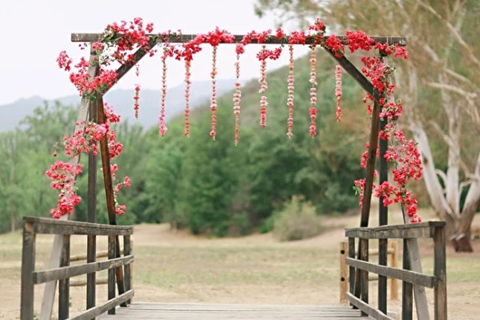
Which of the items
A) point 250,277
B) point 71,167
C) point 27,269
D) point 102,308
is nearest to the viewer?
point 27,269

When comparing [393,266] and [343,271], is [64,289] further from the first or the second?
[393,266]

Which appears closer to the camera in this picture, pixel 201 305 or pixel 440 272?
pixel 440 272

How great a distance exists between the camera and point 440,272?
5.35 meters

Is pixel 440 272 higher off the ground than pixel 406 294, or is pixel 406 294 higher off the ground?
pixel 440 272

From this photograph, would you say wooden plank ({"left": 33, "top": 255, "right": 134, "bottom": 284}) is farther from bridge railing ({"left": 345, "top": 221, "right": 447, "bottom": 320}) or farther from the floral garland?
bridge railing ({"left": 345, "top": 221, "right": 447, "bottom": 320})

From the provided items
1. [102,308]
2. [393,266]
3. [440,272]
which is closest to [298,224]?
[393,266]

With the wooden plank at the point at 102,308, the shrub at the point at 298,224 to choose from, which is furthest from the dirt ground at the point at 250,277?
the wooden plank at the point at 102,308

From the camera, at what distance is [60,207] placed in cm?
656

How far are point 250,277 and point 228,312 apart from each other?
12.1 metres

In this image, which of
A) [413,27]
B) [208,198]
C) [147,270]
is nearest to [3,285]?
[147,270]

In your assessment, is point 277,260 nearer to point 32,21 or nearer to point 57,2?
point 32,21

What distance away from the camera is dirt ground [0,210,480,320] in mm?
14945

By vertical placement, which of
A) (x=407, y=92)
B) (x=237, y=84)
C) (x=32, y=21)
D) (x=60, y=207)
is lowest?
(x=60, y=207)

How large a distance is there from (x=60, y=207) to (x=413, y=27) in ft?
66.0
